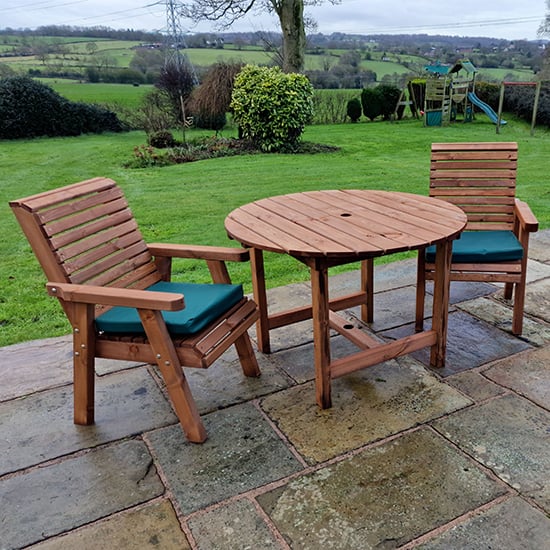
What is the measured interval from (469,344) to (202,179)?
5519 mm

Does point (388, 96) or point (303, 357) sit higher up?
point (388, 96)

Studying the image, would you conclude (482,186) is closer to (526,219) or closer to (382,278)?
(526,219)

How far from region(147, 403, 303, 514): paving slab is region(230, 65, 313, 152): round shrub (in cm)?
805

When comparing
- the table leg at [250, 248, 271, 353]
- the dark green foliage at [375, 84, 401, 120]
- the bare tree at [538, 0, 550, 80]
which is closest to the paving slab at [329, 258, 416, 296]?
the table leg at [250, 248, 271, 353]

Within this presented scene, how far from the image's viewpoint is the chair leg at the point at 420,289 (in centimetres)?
262

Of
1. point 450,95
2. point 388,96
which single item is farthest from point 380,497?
point 388,96

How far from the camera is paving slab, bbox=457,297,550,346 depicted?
269cm

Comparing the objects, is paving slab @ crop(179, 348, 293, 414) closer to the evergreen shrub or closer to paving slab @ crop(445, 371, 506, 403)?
paving slab @ crop(445, 371, 506, 403)

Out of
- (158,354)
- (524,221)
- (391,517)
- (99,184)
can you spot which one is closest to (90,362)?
(158,354)

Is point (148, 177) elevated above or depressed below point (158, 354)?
below

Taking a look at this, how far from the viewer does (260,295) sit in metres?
2.55

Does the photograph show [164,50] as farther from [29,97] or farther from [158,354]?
[158,354]

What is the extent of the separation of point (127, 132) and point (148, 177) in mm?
7347

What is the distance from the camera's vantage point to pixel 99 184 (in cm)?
231
